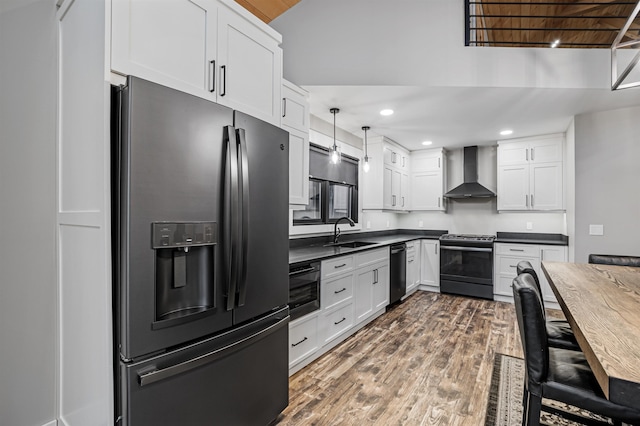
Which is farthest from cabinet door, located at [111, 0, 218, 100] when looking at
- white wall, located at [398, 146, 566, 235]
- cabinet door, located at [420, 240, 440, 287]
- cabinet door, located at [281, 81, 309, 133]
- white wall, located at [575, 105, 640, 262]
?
white wall, located at [398, 146, 566, 235]

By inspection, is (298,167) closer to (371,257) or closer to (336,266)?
(336,266)

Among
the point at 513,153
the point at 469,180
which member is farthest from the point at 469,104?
the point at 469,180

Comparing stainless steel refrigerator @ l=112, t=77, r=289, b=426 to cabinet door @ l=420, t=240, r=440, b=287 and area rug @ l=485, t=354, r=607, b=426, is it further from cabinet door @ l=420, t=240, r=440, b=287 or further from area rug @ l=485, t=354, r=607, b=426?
cabinet door @ l=420, t=240, r=440, b=287

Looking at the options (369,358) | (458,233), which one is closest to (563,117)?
(458,233)

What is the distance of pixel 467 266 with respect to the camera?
15.7ft

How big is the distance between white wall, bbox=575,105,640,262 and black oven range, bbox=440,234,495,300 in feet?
3.75

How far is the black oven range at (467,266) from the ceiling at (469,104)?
158 cm

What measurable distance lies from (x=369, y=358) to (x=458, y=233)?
3.51 metres

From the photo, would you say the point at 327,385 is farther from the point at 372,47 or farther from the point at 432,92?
the point at 372,47

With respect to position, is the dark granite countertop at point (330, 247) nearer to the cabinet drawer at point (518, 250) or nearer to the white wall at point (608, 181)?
the cabinet drawer at point (518, 250)

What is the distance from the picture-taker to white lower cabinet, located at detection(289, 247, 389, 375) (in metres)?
2.54

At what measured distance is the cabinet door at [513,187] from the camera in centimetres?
466

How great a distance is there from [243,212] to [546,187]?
465 cm

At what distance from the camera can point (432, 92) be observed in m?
3.09
